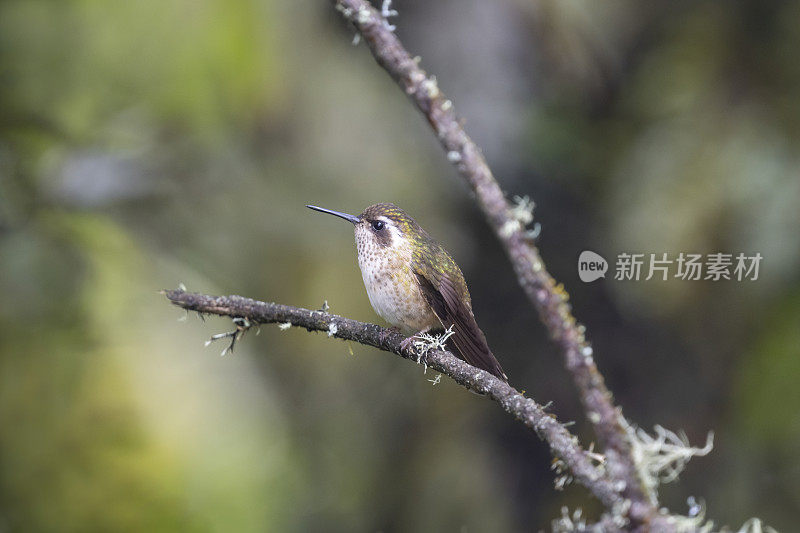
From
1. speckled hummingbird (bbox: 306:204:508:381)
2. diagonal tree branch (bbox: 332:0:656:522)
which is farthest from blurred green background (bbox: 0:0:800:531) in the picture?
diagonal tree branch (bbox: 332:0:656:522)

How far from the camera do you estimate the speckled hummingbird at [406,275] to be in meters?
2.31

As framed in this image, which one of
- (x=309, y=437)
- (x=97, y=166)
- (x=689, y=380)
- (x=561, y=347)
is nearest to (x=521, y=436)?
(x=689, y=380)

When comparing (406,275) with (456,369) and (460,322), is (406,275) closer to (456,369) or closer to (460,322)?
(460,322)

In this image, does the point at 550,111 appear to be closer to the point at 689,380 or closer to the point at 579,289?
the point at 579,289

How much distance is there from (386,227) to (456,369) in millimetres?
702

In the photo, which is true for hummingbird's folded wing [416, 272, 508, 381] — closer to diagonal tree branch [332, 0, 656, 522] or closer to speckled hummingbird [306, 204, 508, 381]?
speckled hummingbird [306, 204, 508, 381]

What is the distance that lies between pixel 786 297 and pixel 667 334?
2.97 feet

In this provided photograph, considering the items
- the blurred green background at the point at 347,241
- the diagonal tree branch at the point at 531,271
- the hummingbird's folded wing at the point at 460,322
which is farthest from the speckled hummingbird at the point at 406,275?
the blurred green background at the point at 347,241

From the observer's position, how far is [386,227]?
2.47m

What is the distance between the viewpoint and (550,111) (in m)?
6.43

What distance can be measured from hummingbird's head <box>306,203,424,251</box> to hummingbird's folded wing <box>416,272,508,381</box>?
146mm

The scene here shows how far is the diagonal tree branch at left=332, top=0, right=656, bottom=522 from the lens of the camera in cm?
145

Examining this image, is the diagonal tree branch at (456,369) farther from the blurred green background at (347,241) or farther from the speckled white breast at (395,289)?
the blurred green background at (347,241)

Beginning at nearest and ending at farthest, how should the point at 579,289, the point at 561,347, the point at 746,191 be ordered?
1. the point at 561,347
2. the point at 746,191
3. the point at 579,289
